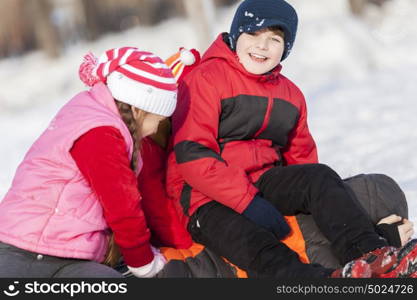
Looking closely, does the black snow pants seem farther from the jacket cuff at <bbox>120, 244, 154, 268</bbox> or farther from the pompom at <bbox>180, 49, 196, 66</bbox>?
the pompom at <bbox>180, 49, 196, 66</bbox>

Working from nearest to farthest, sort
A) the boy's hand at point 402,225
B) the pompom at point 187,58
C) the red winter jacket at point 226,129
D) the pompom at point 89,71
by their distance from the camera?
the pompom at point 89,71 → the red winter jacket at point 226,129 → the boy's hand at point 402,225 → the pompom at point 187,58

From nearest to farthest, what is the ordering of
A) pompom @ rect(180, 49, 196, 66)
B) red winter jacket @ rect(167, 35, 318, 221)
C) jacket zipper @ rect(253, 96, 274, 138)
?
red winter jacket @ rect(167, 35, 318, 221), jacket zipper @ rect(253, 96, 274, 138), pompom @ rect(180, 49, 196, 66)

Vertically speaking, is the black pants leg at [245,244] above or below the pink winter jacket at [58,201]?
below

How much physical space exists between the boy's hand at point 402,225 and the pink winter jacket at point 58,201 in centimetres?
121

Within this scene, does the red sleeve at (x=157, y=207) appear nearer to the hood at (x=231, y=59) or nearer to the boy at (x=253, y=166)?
the boy at (x=253, y=166)

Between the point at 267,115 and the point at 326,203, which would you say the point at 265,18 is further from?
the point at 326,203

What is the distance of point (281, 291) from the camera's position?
7.89 ft

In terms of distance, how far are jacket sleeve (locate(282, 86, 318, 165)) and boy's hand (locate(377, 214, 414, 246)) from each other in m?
0.49

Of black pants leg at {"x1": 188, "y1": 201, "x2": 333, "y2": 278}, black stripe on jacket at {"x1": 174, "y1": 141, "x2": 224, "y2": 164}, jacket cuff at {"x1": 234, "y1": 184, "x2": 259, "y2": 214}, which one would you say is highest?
black stripe on jacket at {"x1": 174, "y1": 141, "x2": 224, "y2": 164}

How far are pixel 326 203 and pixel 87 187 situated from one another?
94 centimetres

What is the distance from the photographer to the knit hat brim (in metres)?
2.59

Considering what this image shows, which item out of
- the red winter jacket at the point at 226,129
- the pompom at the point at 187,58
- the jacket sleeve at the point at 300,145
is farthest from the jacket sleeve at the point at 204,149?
the jacket sleeve at the point at 300,145

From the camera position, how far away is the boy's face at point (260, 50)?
3006mm

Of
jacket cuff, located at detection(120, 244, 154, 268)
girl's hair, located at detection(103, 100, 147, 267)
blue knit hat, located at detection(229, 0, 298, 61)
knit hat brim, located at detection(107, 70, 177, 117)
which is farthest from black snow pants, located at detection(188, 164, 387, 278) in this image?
blue knit hat, located at detection(229, 0, 298, 61)
